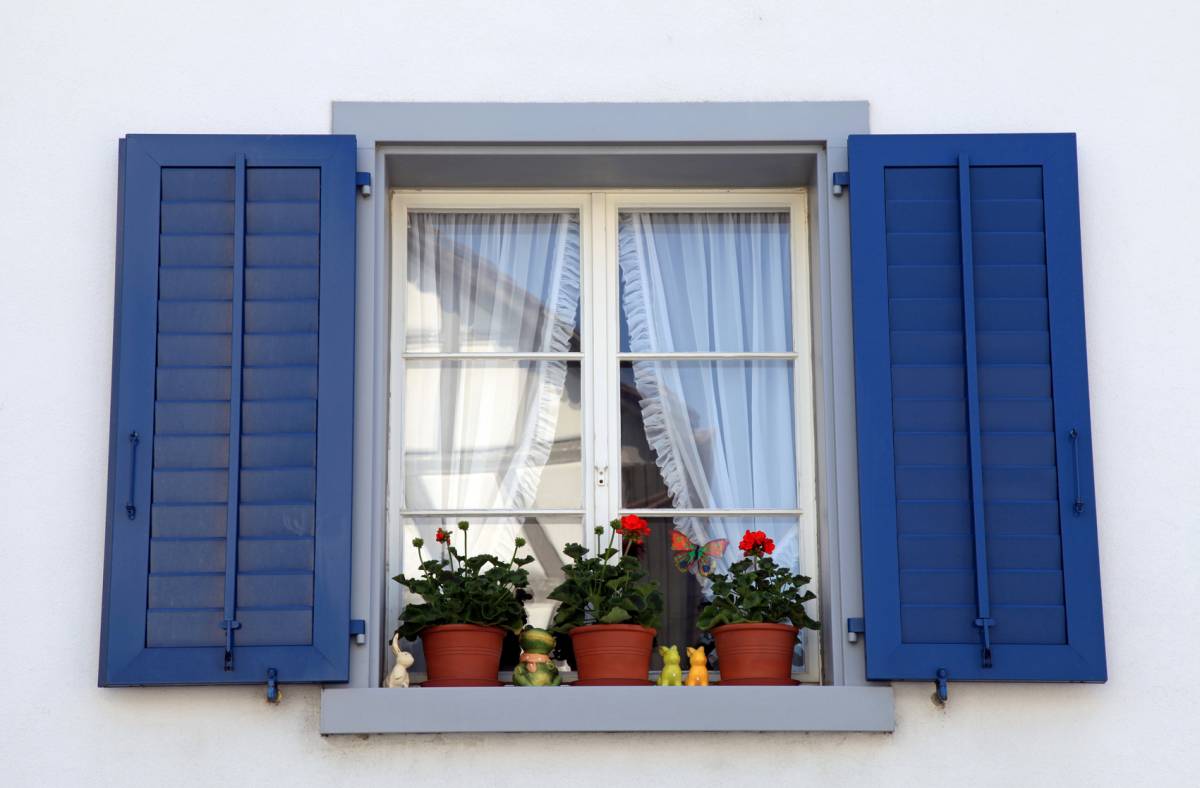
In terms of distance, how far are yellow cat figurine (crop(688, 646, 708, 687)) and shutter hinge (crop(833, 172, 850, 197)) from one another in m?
1.41

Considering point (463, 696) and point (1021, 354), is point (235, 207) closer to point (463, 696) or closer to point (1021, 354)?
point (463, 696)

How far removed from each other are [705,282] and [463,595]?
4.25 feet

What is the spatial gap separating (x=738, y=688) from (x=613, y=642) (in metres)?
0.39

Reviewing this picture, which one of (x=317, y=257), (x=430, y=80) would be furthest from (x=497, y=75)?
(x=317, y=257)

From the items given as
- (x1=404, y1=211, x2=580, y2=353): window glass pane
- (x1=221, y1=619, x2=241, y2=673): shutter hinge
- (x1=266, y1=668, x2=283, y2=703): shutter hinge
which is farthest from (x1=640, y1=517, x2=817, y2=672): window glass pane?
(x1=221, y1=619, x2=241, y2=673): shutter hinge

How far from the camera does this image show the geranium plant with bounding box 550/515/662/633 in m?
5.27

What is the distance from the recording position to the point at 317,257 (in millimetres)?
5324

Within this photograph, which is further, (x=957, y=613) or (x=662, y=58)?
(x=662, y=58)

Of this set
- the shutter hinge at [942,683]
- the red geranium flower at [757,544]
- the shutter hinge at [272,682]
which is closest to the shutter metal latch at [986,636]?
the shutter hinge at [942,683]

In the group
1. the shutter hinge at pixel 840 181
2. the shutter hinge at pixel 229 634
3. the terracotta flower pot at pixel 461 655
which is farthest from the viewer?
the shutter hinge at pixel 840 181

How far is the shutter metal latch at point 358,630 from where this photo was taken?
5133 mm

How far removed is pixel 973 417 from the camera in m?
5.20

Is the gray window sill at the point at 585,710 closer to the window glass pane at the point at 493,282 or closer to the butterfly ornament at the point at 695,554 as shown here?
the butterfly ornament at the point at 695,554

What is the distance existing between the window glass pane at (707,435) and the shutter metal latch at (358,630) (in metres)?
0.92
